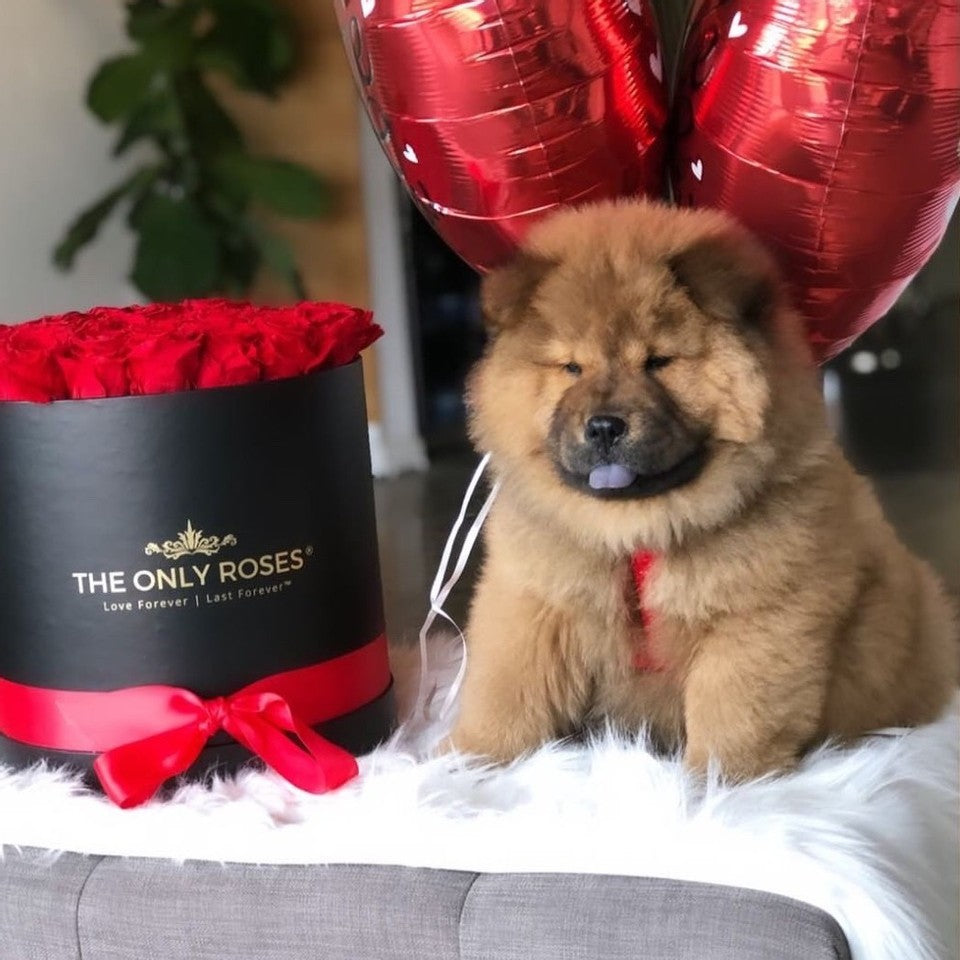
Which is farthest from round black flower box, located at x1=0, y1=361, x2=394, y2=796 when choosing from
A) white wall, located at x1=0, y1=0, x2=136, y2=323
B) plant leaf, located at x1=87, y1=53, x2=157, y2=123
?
plant leaf, located at x1=87, y1=53, x2=157, y2=123

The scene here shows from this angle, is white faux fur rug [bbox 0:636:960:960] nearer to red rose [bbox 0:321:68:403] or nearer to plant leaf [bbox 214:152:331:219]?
red rose [bbox 0:321:68:403]

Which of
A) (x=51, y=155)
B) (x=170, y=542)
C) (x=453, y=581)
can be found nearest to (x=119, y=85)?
(x=51, y=155)

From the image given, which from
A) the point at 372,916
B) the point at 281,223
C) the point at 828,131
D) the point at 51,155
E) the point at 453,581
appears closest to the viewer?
the point at 372,916

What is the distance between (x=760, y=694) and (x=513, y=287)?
14.7 inches

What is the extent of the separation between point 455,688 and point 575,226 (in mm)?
472

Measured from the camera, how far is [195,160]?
3.42 meters

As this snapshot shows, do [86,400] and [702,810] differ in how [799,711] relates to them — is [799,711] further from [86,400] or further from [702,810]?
[86,400]

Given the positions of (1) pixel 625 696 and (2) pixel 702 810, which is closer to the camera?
(2) pixel 702 810

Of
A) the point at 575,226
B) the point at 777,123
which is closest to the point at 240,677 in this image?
the point at 575,226

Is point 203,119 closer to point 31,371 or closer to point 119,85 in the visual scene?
point 119,85

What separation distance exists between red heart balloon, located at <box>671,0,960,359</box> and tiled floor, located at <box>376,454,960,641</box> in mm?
878

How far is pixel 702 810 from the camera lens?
2.94 feet

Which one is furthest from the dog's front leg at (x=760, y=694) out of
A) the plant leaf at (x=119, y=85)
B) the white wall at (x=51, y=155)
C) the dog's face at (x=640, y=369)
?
the plant leaf at (x=119, y=85)

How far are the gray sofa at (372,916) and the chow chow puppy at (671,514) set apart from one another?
0.19 meters
